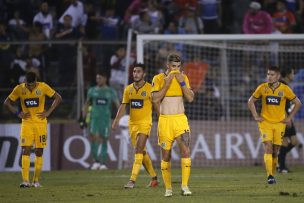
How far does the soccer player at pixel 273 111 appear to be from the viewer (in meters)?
16.7

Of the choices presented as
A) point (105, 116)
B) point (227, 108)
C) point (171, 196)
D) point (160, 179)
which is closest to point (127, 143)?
point (105, 116)

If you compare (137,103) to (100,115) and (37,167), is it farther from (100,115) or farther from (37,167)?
(100,115)

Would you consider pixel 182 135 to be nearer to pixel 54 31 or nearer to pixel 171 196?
pixel 171 196

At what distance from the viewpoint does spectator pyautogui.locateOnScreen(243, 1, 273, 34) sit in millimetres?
24977

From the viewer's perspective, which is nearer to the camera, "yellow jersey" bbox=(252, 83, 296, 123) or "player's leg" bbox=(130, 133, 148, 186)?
"player's leg" bbox=(130, 133, 148, 186)

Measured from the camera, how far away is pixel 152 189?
51.6 feet

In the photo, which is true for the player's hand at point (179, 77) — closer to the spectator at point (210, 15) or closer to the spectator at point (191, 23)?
the spectator at point (191, 23)

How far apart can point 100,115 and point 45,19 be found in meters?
3.84

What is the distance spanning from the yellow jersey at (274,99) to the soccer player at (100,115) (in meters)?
6.48

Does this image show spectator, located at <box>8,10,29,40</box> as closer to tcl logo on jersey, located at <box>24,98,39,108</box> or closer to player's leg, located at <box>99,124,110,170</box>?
player's leg, located at <box>99,124,110,170</box>

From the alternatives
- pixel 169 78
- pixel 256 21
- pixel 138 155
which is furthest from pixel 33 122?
pixel 256 21

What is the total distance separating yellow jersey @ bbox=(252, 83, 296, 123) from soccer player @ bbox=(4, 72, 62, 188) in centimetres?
407

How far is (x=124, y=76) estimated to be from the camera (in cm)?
2377

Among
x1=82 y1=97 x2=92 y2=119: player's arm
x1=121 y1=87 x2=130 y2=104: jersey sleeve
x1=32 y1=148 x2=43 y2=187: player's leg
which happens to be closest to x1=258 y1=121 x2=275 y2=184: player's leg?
x1=121 y1=87 x2=130 y2=104: jersey sleeve
